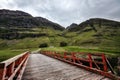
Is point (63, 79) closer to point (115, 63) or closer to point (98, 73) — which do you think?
point (98, 73)

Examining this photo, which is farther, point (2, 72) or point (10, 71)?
point (10, 71)

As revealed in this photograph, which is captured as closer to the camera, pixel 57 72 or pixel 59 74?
pixel 59 74

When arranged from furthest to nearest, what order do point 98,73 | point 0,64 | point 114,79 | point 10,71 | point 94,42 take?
1. point 94,42
2. point 98,73
3. point 114,79
4. point 10,71
5. point 0,64

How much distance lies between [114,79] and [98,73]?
5.49ft

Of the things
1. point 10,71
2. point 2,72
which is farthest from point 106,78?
point 2,72

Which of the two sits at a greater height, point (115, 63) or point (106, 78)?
point (106, 78)

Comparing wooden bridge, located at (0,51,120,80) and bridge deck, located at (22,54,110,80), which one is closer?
wooden bridge, located at (0,51,120,80)

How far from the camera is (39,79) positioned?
27.8 feet

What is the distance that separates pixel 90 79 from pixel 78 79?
64 centimetres

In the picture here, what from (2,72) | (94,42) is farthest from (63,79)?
(94,42)

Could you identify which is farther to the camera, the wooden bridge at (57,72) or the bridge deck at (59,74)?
the bridge deck at (59,74)

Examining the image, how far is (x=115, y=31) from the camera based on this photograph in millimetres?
186500

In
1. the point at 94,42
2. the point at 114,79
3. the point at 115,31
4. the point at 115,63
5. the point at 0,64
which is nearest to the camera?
the point at 0,64

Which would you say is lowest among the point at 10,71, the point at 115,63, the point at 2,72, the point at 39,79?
the point at 115,63
